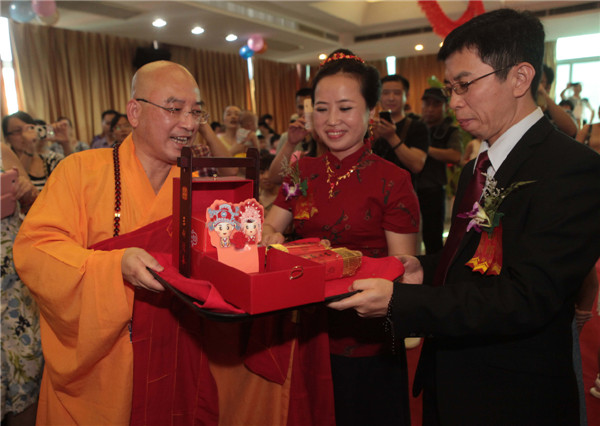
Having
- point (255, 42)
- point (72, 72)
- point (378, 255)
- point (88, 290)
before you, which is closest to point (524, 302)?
point (378, 255)

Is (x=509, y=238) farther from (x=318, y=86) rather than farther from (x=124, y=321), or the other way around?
(x=124, y=321)

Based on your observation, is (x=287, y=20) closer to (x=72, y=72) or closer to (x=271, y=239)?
(x=72, y=72)

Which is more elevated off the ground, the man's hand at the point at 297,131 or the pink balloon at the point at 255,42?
the pink balloon at the point at 255,42

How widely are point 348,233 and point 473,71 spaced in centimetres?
63

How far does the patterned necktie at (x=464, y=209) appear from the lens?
1.15 m

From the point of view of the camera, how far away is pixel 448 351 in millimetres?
1141

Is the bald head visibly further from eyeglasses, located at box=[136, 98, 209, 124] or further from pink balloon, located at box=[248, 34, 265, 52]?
pink balloon, located at box=[248, 34, 265, 52]

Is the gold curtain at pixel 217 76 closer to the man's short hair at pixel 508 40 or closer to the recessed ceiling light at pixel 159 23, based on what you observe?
the recessed ceiling light at pixel 159 23

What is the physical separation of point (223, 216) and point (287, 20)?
7945mm

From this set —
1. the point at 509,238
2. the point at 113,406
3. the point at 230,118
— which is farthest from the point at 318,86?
the point at 230,118

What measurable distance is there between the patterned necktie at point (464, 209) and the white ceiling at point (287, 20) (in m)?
6.36

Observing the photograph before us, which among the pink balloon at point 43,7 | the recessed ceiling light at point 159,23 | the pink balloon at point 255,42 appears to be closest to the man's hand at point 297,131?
the pink balloon at point 43,7

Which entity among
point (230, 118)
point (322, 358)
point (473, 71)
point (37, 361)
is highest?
point (230, 118)

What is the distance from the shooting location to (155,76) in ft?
4.85
